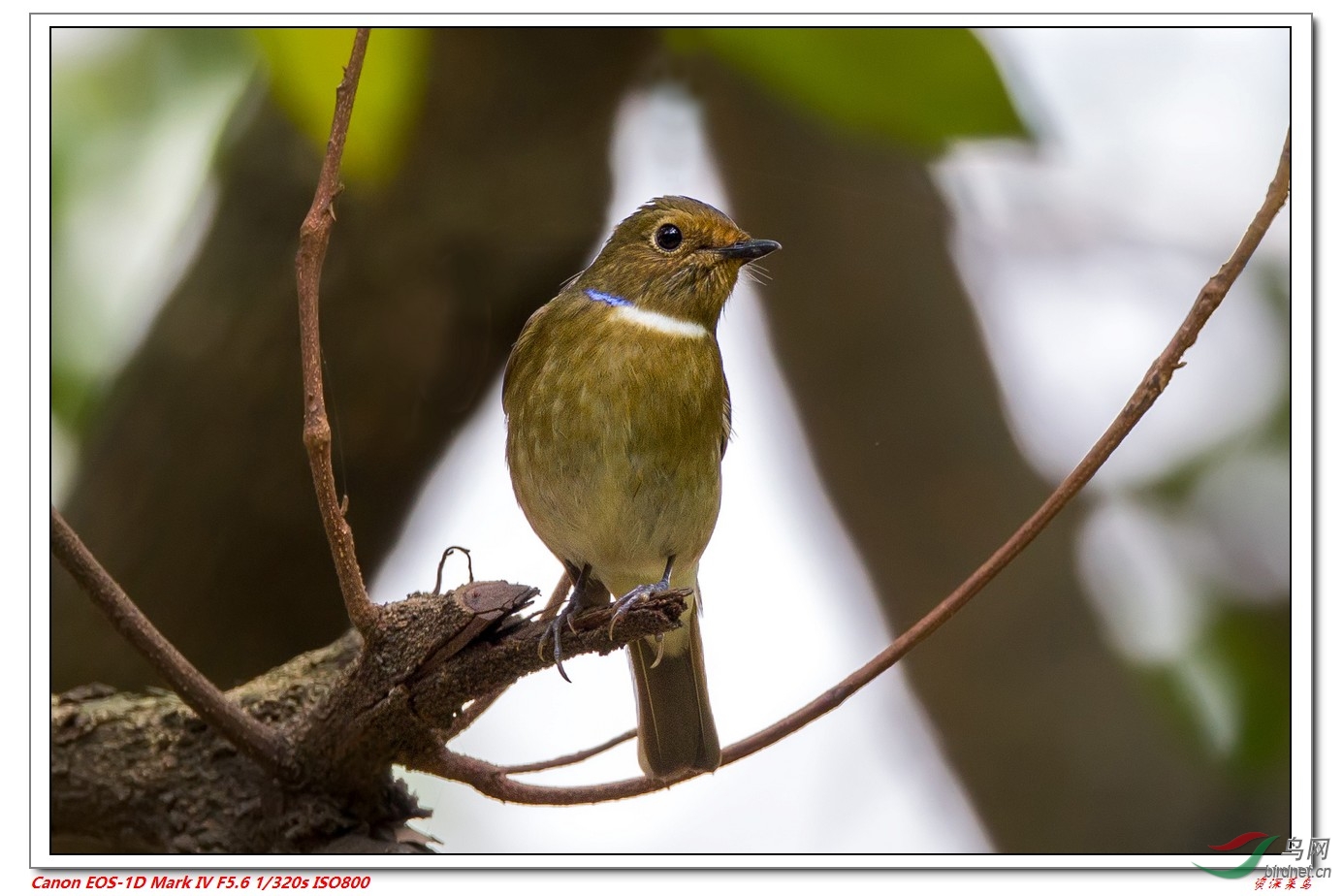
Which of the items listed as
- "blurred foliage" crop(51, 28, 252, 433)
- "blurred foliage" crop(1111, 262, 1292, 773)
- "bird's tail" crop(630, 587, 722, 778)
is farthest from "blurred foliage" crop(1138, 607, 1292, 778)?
"blurred foliage" crop(51, 28, 252, 433)

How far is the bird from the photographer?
2645 millimetres

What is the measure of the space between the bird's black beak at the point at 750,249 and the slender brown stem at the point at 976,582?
716mm

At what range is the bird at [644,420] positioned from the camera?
8.68 ft

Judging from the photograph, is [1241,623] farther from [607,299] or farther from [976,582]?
[607,299]

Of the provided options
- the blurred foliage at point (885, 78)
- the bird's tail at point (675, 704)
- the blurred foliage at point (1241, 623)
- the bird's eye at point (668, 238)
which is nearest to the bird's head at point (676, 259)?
the bird's eye at point (668, 238)

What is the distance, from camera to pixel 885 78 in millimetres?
2486

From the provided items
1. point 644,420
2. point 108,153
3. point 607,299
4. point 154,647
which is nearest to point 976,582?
point 644,420

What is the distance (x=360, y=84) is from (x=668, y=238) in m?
0.67

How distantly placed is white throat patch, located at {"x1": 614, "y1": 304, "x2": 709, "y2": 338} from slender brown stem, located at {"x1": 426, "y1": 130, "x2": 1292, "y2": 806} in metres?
0.75

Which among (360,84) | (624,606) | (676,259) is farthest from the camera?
(676,259)

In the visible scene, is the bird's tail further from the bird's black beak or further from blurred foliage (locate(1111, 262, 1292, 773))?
blurred foliage (locate(1111, 262, 1292, 773))

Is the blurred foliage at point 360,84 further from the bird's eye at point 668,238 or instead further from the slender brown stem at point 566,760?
the slender brown stem at point 566,760
